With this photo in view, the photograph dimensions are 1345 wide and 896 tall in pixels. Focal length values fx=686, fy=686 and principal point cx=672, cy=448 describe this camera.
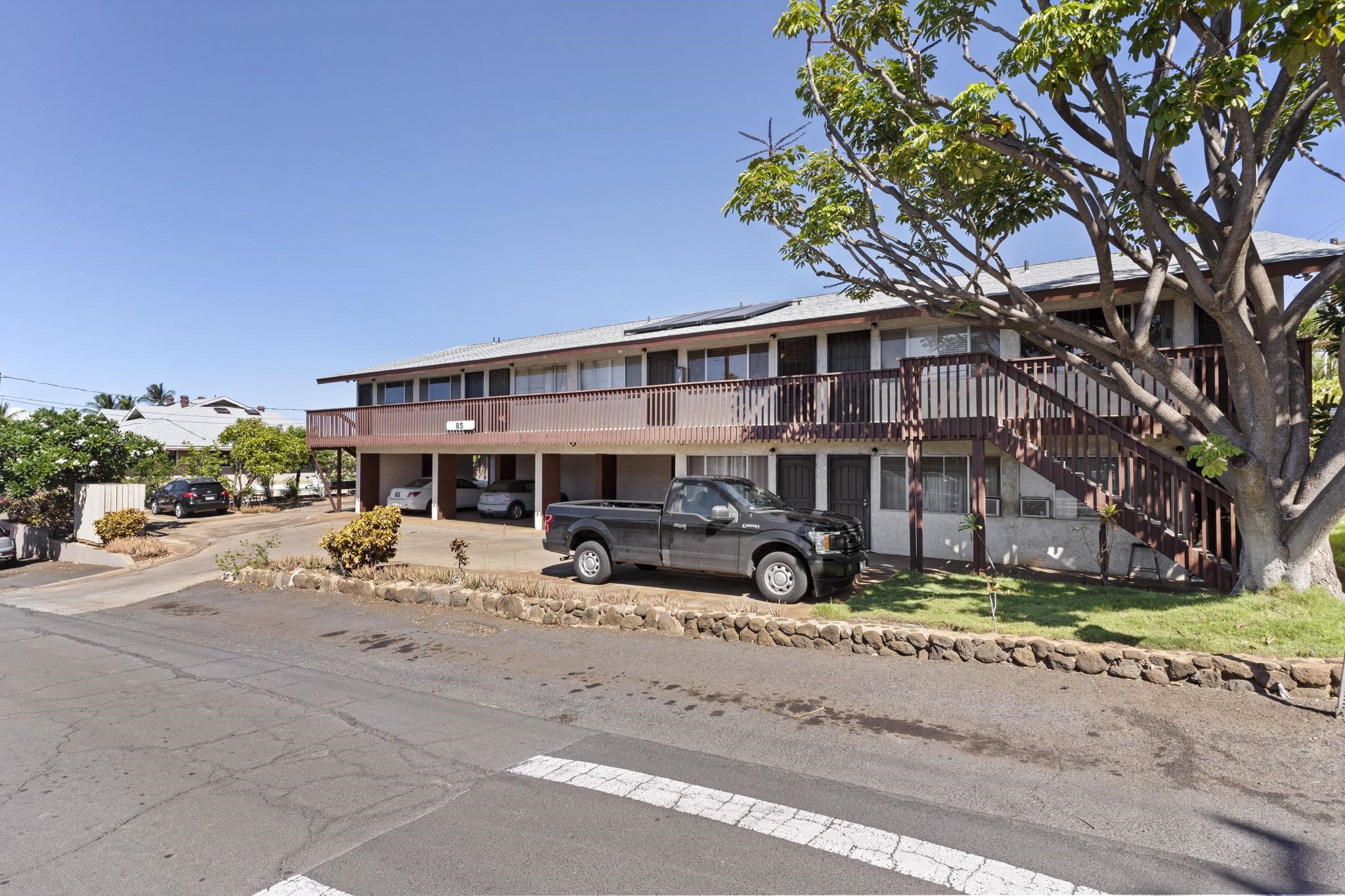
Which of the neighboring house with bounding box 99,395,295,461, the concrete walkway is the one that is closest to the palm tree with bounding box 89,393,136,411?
the neighboring house with bounding box 99,395,295,461

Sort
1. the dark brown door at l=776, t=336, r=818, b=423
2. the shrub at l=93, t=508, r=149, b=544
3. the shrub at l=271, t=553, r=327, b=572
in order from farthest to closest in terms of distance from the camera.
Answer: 1. the shrub at l=93, t=508, r=149, b=544
2. the dark brown door at l=776, t=336, r=818, b=423
3. the shrub at l=271, t=553, r=327, b=572

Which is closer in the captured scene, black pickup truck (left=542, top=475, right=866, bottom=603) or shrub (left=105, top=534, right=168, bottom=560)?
black pickup truck (left=542, top=475, right=866, bottom=603)

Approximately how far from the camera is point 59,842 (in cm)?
399

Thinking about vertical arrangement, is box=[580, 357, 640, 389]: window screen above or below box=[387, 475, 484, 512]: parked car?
above

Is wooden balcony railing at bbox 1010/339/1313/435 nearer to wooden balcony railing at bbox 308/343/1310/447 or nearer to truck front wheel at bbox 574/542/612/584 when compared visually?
wooden balcony railing at bbox 308/343/1310/447

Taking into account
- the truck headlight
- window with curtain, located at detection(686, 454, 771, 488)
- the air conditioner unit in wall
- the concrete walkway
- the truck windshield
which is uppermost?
window with curtain, located at detection(686, 454, 771, 488)

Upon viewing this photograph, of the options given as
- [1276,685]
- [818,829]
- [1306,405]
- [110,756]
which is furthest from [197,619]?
[1306,405]

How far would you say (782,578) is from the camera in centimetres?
1005

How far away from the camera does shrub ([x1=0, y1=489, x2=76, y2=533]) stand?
21.6 meters

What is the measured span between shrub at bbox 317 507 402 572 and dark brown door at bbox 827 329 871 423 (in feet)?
30.8

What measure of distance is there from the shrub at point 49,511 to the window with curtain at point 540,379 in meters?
14.2

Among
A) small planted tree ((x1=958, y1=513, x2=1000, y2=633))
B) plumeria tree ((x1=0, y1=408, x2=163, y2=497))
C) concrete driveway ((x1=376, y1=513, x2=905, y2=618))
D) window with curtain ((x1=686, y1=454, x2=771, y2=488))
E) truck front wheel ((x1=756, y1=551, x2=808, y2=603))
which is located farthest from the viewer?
plumeria tree ((x1=0, y1=408, x2=163, y2=497))

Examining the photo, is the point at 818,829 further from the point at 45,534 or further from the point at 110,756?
the point at 45,534

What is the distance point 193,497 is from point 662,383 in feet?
70.2
